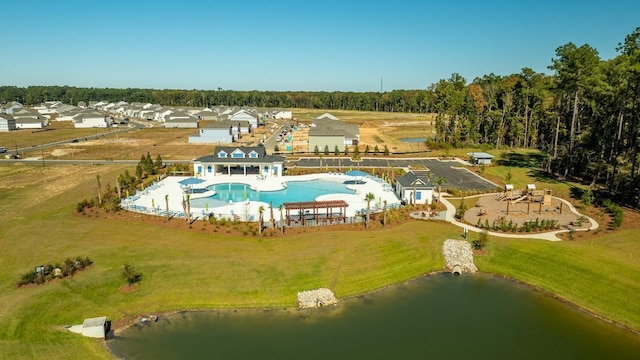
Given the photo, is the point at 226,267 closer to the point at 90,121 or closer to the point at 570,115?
the point at 570,115

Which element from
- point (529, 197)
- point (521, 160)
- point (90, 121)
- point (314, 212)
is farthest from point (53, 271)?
point (90, 121)

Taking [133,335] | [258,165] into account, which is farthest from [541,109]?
[133,335]

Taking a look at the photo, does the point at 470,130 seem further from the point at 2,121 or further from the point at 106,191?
the point at 2,121

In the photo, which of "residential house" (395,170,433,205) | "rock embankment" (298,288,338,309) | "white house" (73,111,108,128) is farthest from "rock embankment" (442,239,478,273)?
"white house" (73,111,108,128)

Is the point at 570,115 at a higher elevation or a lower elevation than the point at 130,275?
higher

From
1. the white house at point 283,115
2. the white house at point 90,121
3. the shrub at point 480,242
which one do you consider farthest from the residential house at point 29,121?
the shrub at point 480,242

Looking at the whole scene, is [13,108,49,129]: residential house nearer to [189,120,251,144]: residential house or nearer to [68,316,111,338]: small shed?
[189,120,251,144]: residential house
